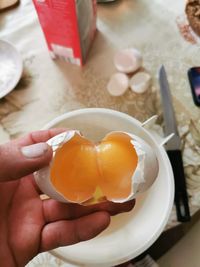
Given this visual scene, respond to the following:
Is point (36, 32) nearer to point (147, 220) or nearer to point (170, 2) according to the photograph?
point (170, 2)

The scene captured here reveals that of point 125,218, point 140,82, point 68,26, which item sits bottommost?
point 125,218

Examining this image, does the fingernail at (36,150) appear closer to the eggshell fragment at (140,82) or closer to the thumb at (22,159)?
the thumb at (22,159)

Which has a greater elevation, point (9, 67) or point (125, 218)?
point (9, 67)

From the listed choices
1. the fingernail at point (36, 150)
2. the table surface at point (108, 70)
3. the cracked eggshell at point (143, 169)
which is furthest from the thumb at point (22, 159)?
the table surface at point (108, 70)

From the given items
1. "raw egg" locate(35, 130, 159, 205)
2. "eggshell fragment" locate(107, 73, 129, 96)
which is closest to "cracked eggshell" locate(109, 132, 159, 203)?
"raw egg" locate(35, 130, 159, 205)

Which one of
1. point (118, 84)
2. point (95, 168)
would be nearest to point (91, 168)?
point (95, 168)

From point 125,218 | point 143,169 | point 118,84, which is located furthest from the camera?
point 118,84

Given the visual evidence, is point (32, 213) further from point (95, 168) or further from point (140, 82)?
point (140, 82)
